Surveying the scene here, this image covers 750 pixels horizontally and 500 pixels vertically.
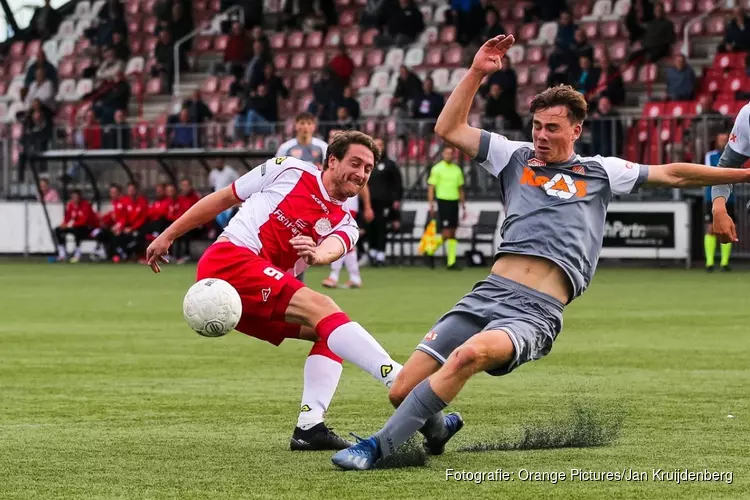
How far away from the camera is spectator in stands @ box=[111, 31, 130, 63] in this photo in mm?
37156

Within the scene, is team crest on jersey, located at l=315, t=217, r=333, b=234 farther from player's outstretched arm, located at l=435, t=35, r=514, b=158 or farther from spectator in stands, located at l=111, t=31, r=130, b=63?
spectator in stands, located at l=111, t=31, r=130, b=63

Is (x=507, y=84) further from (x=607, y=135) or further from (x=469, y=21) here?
(x=469, y=21)

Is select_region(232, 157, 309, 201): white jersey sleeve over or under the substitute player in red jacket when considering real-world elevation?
over

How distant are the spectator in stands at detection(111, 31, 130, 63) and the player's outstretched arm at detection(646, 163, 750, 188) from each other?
31.5 meters

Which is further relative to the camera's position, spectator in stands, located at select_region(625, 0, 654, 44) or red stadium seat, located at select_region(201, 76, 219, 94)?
red stadium seat, located at select_region(201, 76, 219, 94)

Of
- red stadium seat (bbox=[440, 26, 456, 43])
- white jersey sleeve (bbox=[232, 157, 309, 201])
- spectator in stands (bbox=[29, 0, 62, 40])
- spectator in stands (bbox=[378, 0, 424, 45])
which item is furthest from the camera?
spectator in stands (bbox=[29, 0, 62, 40])

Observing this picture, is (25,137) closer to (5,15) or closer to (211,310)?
(5,15)

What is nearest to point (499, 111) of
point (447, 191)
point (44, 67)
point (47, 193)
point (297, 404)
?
point (447, 191)

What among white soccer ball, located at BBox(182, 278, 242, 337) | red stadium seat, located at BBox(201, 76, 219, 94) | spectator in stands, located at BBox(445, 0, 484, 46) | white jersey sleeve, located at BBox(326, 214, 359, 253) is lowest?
white soccer ball, located at BBox(182, 278, 242, 337)

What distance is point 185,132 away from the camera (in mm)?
30641

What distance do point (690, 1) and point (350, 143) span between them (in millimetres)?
23999

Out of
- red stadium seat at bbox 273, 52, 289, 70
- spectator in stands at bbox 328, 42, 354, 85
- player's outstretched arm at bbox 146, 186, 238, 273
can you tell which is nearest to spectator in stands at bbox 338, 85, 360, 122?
spectator in stands at bbox 328, 42, 354, 85

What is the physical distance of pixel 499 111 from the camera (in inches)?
1073

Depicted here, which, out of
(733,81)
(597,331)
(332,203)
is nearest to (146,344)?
(597,331)
